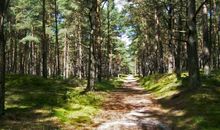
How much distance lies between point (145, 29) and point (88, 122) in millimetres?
47670

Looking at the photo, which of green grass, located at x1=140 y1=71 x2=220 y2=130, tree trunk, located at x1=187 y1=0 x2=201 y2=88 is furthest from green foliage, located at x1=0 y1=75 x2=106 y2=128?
tree trunk, located at x1=187 y1=0 x2=201 y2=88

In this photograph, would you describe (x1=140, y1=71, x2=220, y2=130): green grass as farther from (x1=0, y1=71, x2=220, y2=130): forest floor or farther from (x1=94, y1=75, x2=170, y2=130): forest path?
(x1=94, y1=75, x2=170, y2=130): forest path

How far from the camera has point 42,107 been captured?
62.1 feet

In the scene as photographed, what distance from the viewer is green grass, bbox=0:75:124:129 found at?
14.9m

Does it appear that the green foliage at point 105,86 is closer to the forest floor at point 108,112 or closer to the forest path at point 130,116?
the forest floor at point 108,112

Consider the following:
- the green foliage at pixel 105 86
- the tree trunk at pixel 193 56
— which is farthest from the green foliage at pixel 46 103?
the tree trunk at pixel 193 56

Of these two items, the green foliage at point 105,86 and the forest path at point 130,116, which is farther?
the green foliage at point 105,86

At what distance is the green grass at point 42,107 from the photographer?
1485 cm

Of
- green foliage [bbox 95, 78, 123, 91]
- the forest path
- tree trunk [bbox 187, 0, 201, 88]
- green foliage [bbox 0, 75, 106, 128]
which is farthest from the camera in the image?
green foliage [bbox 95, 78, 123, 91]

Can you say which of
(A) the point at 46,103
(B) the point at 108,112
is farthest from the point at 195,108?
(A) the point at 46,103

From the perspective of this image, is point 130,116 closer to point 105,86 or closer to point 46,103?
point 46,103

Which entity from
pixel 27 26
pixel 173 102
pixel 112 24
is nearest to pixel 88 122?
pixel 173 102

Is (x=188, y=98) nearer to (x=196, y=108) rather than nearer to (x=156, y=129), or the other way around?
(x=196, y=108)

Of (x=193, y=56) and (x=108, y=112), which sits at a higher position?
(x=193, y=56)
